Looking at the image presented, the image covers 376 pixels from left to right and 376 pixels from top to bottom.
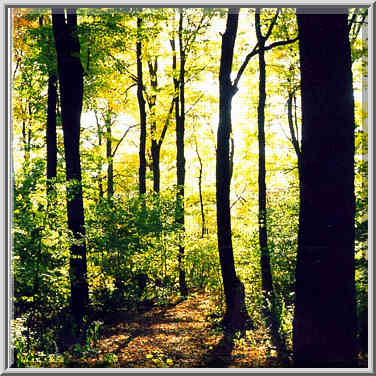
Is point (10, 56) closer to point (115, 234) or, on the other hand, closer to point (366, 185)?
point (366, 185)

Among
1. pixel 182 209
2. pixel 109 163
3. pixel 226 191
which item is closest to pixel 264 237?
pixel 226 191

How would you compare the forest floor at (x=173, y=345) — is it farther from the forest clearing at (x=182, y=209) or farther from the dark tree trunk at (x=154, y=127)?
the dark tree trunk at (x=154, y=127)

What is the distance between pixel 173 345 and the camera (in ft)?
15.4

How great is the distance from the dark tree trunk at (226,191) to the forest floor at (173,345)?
0.49 metres

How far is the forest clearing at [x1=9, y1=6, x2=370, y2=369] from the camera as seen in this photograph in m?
2.98

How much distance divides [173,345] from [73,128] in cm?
376

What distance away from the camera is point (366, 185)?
3627 millimetres

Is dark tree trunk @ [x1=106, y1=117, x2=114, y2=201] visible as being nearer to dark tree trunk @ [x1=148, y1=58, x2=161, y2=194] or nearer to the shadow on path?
dark tree trunk @ [x1=148, y1=58, x2=161, y2=194]

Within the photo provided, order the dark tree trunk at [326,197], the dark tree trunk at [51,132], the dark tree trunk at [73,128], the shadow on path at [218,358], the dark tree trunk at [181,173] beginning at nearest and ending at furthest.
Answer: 1. the dark tree trunk at [326,197]
2. the shadow on path at [218,358]
3. the dark tree trunk at [73,128]
4. the dark tree trunk at [51,132]
5. the dark tree trunk at [181,173]

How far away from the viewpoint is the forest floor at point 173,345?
3.72 metres

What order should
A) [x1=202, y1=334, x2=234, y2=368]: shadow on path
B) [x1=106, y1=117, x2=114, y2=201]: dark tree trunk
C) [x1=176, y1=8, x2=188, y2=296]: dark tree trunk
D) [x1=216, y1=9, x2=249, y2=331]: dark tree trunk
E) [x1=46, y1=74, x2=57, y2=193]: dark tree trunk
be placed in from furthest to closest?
1. [x1=106, y1=117, x2=114, y2=201]: dark tree trunk
2. [x1=176, y1=8, x2=188, y2=296]: dark tree trunk
3. [x1=46, y1=74, x2=57, y2=193]: dark tree trunk
4. [x1=216, y1=9, x2=249, y2=331]: dark tree trunk
5. [x1=202, y1=334, x2=234, y2=368]: shadow on path

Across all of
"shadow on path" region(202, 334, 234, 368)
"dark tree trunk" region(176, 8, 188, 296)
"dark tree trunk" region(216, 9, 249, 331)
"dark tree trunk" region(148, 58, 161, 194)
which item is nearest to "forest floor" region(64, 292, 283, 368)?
"shadow on path" region(202, 334, 234, 368)

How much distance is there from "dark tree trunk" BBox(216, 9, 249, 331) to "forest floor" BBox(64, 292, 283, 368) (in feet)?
1.61

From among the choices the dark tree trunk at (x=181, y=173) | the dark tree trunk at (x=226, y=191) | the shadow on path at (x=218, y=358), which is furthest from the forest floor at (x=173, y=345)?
the dark tree trunk at (x=181, y=173)
